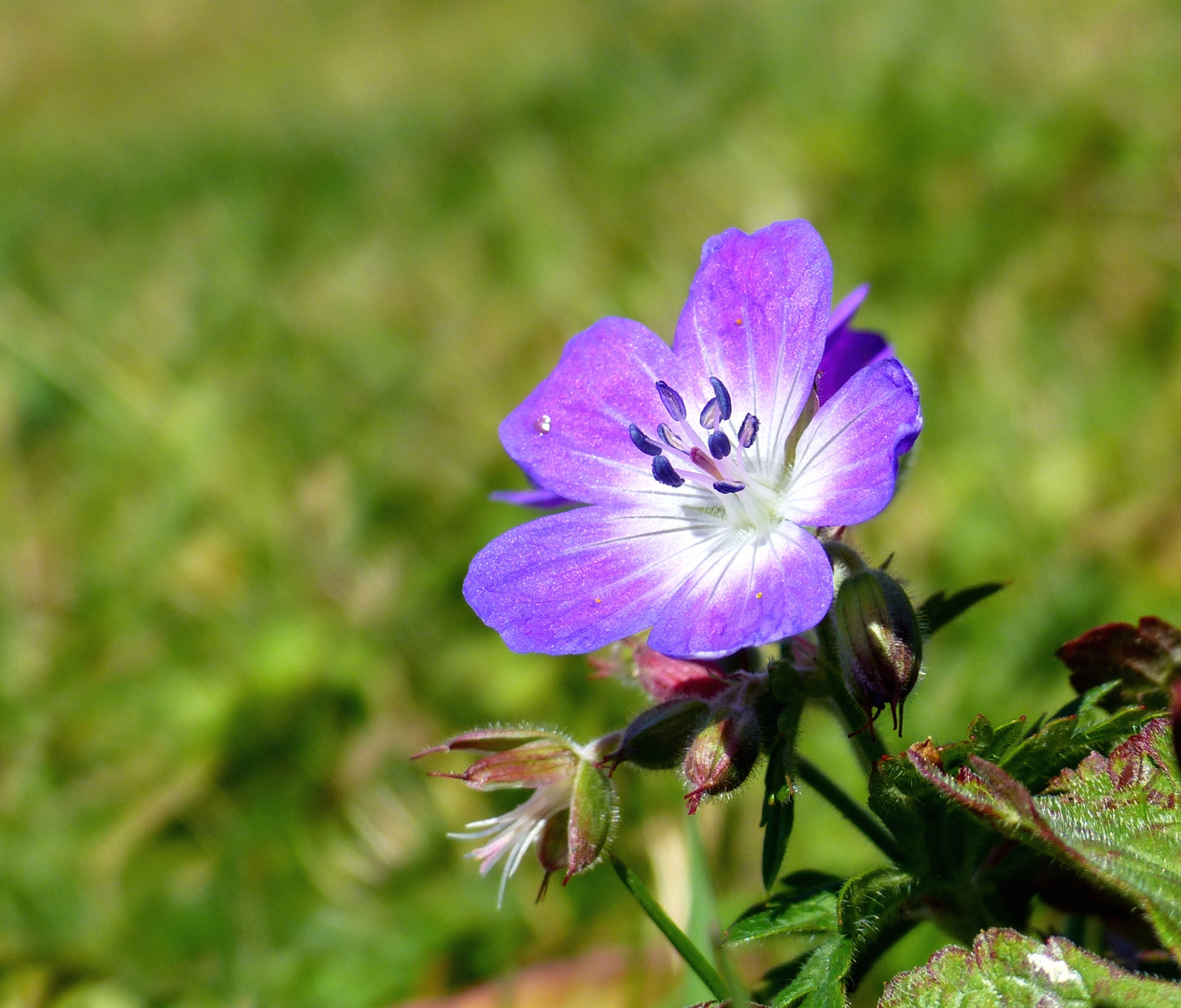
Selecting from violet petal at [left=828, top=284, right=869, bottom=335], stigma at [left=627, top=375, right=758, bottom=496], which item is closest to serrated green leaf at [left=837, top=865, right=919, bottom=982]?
stigma at [left=627, top=375, right=758, bottom=496]

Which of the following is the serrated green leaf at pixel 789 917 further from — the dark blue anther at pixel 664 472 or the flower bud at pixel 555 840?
the dark blue anther at pixel 664 472

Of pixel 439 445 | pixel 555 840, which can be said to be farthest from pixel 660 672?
pixel 439 445

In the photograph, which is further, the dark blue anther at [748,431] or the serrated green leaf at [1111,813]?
the dark blue anther at [748,431]

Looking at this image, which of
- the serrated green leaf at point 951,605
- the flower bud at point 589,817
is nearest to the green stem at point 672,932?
the flower bud at point 589,817

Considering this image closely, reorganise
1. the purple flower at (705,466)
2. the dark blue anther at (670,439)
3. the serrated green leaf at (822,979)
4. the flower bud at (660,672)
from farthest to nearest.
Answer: the dark blue anther at (670,439), the flower bud at (660,672), the purple flower at (705,466), the serrated green leaf at (822,979)

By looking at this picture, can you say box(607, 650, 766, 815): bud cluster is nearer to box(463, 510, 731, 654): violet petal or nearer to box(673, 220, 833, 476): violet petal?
box(463, 510, 731, 654): violet petal

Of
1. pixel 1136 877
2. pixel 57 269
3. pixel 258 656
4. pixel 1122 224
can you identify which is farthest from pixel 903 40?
pixel 1136 877
